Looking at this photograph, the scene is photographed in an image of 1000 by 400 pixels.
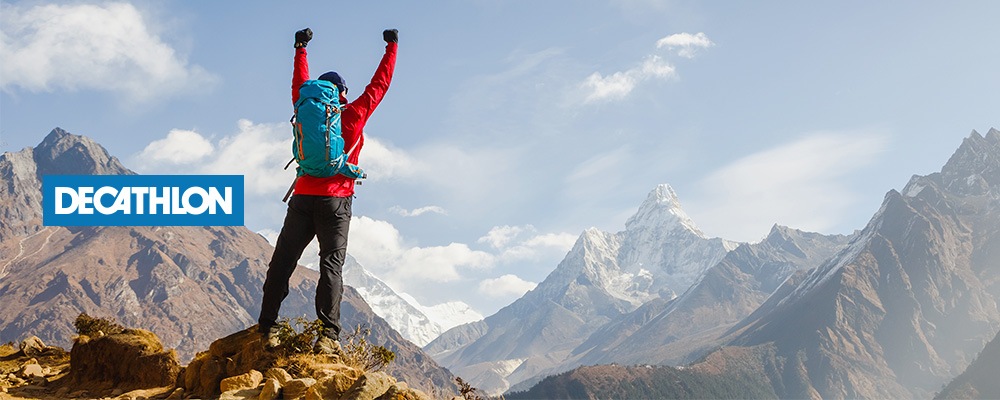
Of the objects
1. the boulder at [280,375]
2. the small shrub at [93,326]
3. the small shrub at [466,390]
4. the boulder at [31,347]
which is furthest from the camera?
the boulder at [31,347]

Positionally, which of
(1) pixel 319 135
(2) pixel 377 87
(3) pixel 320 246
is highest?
(2) pixel 377 87

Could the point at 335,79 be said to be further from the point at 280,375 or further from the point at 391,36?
the point at 280,375

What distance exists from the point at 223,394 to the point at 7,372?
7.26 m

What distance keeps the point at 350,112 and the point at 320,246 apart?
191 centimetres

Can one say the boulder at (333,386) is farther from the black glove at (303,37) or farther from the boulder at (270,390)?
the black glove at (303,37)

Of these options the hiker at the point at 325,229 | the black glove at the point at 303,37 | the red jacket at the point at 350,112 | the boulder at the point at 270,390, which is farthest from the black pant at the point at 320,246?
the black glove at the point at 303,37

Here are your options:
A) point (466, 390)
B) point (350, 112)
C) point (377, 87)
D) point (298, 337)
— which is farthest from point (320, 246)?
point (466, 390)

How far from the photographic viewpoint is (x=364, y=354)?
9.86 metres

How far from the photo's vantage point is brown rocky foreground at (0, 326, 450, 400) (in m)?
8.23

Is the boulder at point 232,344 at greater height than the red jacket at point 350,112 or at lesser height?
lesser

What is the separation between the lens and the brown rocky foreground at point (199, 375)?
27.0ft

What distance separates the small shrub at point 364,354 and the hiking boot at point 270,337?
37.7 inches

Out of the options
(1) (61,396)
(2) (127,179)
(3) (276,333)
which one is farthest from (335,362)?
(2) (127,179)

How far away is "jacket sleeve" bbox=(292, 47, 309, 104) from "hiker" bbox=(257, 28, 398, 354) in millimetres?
116
